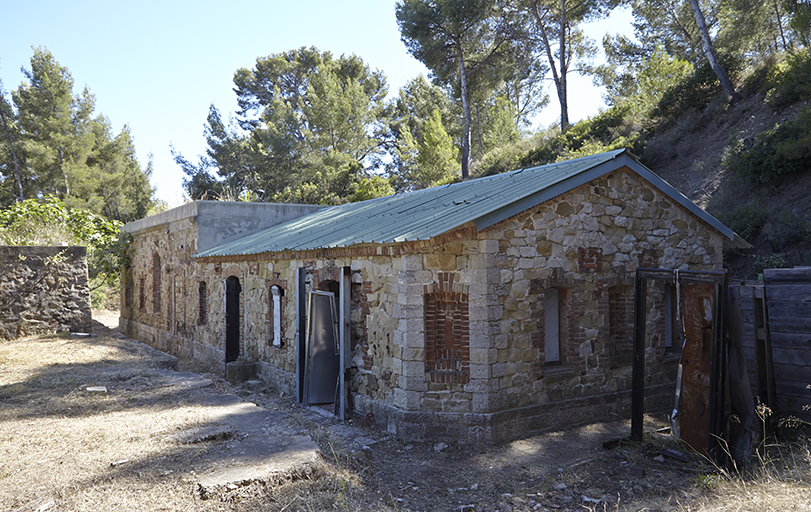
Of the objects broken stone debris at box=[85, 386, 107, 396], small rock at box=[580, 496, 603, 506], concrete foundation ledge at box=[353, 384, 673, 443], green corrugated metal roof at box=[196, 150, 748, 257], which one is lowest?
small rock at box=[580, 496, 603, 506]

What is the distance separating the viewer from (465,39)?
24.6 m

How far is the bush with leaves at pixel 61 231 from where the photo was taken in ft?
49.5

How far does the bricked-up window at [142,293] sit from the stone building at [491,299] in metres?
9.74

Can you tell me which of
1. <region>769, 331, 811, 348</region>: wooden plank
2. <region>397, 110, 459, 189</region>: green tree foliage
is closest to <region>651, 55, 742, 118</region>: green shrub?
<region>397, 110, 459, 189</region>: green tree foliage

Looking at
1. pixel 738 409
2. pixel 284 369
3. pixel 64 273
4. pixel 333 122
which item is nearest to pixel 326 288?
pixel 284 369

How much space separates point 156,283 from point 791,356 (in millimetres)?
16805

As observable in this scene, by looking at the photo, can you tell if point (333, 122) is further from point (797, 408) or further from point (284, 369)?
point (797, 408)

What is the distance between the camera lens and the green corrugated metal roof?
275 inches

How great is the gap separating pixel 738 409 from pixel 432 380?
3598mm

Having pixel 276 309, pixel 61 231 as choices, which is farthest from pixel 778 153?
pixel 61 231

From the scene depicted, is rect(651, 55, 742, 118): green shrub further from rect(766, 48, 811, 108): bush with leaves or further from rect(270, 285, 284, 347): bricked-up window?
rect(270, 285, 284, 347): bricked-up window

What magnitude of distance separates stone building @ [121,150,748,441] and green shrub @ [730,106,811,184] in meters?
5.65

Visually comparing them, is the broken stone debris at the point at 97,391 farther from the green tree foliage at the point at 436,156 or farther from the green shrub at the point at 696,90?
the green shrub at the point at 696,90

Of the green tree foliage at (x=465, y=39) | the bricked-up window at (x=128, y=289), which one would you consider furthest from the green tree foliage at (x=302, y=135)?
the bricked-up window at (x=128, y=289)
